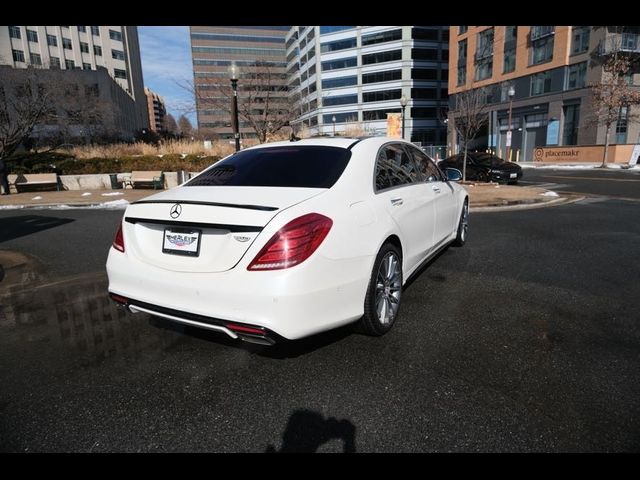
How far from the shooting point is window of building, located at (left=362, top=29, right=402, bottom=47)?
6896 cm

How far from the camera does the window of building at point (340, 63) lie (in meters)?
73.7

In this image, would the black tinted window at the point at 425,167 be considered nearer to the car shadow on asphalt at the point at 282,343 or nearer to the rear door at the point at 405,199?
the rear door at the point at 405,199

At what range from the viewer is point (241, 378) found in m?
2.82

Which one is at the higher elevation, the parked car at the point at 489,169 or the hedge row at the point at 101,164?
the hedge row at the point at 101,164

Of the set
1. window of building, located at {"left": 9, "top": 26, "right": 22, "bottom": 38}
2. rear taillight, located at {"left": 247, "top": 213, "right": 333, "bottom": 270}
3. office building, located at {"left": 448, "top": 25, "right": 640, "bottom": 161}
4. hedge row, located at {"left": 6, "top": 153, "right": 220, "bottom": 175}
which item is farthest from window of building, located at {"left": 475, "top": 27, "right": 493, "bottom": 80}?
window of building, located at {"left": 9, "top": 26, "right": 22, "bottom": 38}

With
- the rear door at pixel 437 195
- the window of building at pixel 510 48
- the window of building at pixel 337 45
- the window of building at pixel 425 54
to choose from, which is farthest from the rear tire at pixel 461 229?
the window of building at pixel 337 45

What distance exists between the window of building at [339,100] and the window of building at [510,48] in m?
30.4

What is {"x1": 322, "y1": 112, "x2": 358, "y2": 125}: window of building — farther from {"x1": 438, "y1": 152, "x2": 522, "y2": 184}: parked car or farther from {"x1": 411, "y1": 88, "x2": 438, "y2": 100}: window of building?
{"x1": 438, "y1": 152, "x2": 522, "y2": 184}: parked car

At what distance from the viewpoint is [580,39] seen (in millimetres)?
39031

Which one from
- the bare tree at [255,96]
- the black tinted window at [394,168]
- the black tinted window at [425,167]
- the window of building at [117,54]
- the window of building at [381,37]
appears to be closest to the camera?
the black tinted window at [394,168]
